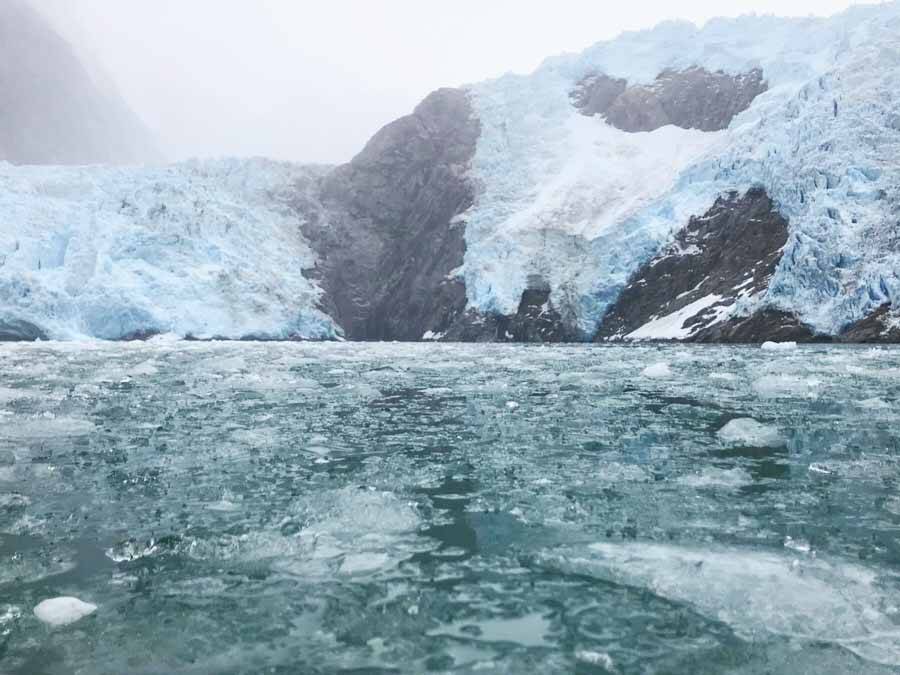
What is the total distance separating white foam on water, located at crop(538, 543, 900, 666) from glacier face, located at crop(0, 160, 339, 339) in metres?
69.2

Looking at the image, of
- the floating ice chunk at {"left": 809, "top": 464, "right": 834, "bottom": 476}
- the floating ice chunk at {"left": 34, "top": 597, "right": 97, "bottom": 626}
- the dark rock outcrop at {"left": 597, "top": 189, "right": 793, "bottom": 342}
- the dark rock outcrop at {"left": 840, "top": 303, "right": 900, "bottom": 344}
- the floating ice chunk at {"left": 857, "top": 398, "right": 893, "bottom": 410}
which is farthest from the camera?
the dark rock outcrop at {"left": 597, "top": 189, "right": 793, "bottom": 342}

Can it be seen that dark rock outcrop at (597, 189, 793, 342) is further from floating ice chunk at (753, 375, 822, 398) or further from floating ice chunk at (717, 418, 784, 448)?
floating ice chunk at (717, 418, 784, 448)

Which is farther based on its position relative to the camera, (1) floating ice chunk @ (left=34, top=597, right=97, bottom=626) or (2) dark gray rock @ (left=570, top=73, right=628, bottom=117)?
(2) dark gray rock @ (left=570, top=73, right=628, bottom=117)

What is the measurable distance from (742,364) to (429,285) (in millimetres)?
81850

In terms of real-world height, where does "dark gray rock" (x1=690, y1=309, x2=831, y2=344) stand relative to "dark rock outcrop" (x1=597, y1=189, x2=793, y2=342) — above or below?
below

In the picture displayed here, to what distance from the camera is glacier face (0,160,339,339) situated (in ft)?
217

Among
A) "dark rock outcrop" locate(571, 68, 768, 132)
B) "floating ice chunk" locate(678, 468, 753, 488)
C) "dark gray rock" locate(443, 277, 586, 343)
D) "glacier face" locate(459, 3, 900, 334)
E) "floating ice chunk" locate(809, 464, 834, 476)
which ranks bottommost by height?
"dark gray rock" locate(443, 277, 586, 343)

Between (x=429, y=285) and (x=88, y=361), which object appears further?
(x=429, y=285)

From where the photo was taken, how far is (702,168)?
255 feet

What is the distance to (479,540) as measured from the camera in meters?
6.58

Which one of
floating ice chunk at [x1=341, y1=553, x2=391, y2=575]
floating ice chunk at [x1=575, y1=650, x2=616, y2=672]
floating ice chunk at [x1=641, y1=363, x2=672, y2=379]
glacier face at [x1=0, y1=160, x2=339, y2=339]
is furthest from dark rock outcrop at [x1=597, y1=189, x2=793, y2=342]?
floating ice chunk at [x1=575, y1=650, x2=616, y2=672]

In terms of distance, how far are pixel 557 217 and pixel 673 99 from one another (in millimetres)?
39758

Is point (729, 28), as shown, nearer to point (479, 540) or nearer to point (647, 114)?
point (647, 114)

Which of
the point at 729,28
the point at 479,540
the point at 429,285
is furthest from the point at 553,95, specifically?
the point at 479,540
